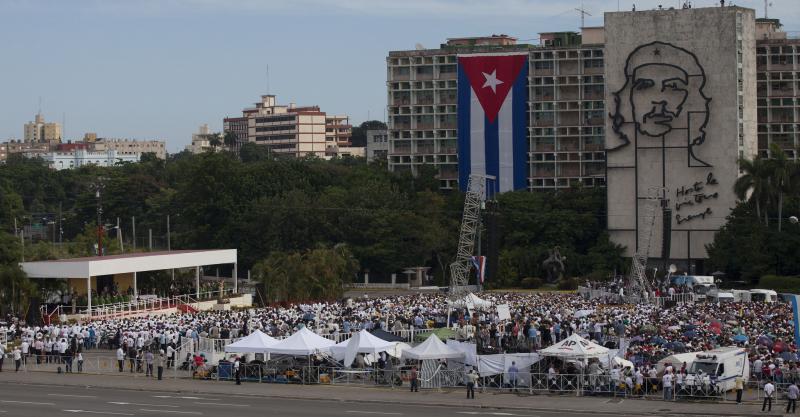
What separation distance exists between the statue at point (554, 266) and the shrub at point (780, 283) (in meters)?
17.8

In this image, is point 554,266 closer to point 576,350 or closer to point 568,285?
point 568,285

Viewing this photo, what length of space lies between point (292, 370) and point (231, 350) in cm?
238

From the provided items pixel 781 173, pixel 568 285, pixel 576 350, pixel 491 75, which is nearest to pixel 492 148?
pixel 491 75

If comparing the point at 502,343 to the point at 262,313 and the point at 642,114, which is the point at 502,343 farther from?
the point at 642,114

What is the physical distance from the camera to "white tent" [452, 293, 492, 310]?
72.3m

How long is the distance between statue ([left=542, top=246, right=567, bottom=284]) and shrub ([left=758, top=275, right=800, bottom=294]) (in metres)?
17.8

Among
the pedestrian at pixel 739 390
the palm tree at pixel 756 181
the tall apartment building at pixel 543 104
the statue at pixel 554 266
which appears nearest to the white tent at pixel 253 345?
the pedestrian at pixel 739 390

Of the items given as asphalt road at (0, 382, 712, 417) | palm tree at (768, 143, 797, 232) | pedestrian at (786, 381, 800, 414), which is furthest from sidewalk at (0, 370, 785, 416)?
palm tree at (768, 143, 797, 232)

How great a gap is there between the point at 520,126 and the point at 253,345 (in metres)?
86.0

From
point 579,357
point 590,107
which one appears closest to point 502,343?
point 579,357

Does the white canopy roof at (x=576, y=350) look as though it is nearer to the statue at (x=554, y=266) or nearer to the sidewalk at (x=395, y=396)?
the sidewalk at (x=395, y=396)

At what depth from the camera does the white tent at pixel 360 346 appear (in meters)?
51.5

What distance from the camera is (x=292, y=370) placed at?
2080 inches

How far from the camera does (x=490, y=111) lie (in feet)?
445
